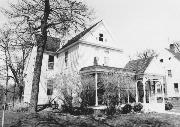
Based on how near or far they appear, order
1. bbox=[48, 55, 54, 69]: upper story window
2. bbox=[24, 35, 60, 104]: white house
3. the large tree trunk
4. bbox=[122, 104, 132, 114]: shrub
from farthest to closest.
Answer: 1. bbox=[48, 55, 54, 69]: upper story window
2. bbox=[24, 35, 60, 104]: white house
3. bbox=[122, 104, 132, 114]: shrub
4. the large tree trunk

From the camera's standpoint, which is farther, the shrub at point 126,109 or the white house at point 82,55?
the white house at point 82,55

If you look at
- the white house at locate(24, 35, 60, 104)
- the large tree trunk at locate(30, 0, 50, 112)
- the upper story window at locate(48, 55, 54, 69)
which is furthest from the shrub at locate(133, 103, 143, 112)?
the upper story window at locate(48, 55, 54, 69)

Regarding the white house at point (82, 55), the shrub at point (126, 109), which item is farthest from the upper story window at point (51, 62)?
the shrub at point (126, 109)

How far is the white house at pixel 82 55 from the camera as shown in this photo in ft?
75.2

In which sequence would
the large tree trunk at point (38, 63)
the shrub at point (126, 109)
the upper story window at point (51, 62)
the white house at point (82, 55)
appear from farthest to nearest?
the upper story window at point (51, 62) → the white house at point (82, 55) → the shrub at point (126, 109) → the large tree trunk at point (38, 63)

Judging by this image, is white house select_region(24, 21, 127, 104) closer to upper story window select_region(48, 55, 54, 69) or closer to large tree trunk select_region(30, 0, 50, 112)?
upper story window select_region(48, 55, 54, 69)

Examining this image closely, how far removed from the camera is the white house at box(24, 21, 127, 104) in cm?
2291

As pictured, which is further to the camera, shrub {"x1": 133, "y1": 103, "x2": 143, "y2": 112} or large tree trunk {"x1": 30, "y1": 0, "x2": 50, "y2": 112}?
shrub {"x1": 133, "y1": 103, "x2": 143, "y2": 112}

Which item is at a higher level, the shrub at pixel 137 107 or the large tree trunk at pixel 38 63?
the large tree trunk at pixel 38 63

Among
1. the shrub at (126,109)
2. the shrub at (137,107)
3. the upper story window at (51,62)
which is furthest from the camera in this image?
the upper story window at (51,62)

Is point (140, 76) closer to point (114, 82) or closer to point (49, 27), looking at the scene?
point (114, 82)

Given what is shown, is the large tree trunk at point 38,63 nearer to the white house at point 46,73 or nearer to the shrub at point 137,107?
the white house at point 46,73

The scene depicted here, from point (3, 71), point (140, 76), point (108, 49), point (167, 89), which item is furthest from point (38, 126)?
point (167, 89)

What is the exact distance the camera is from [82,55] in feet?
74.3
